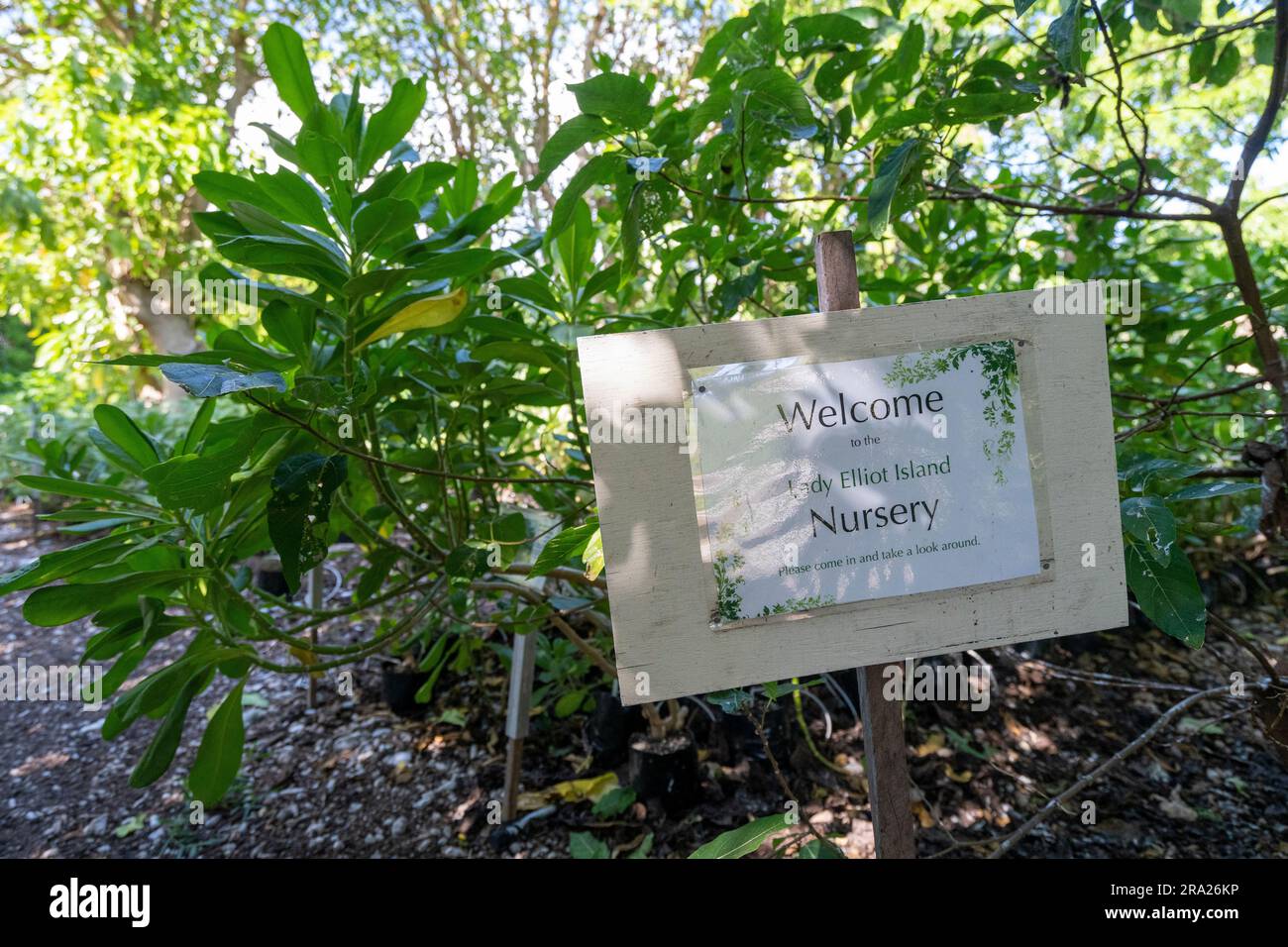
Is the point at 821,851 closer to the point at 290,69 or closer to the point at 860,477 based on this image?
the point at 860,477

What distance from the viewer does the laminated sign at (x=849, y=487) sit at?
846 millimetres

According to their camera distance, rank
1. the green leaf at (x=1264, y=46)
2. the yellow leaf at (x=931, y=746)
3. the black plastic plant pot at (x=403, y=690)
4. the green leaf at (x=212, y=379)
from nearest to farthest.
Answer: the green leaf at (x=212, y=379) → the green leaf at (x=1264, y=46) → the yellow leaf at (x=931, y=746) → the black plastic plant pot at (x=403, y=690)

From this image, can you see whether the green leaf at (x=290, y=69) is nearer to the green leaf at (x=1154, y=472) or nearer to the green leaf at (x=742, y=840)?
the green leaf at (x=742, y=840)

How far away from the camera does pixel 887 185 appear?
978 mm

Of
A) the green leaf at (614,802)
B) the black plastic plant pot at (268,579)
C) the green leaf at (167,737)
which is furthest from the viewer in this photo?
the black plastic plant pot at (268,579)

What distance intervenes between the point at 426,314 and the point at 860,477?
22.4 inches

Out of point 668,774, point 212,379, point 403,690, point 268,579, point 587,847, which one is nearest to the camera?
point 212,379

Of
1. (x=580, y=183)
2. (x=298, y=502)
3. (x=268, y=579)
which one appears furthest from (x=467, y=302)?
(x=268, y=579)

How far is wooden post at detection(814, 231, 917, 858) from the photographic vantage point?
3.08 ft

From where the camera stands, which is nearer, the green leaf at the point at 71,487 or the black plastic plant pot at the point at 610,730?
the green leaf at the point at 71,487

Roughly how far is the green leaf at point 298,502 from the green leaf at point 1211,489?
1049 mm

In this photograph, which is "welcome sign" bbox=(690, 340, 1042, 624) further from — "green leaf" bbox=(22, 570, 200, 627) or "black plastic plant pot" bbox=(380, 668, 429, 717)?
"black plastic plant pot" bbox=(380, 668, 429, 717)

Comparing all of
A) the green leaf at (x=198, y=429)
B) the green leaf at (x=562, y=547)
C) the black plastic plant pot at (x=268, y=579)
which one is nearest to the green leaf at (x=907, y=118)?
the green leaf at (x=562, y=547)
